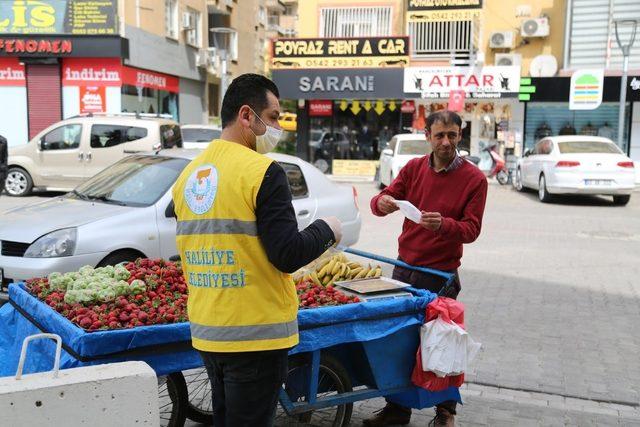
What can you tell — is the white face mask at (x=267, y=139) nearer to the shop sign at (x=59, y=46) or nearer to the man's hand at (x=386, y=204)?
the man's hand at (x=386, y=204)

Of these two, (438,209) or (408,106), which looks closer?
(438,209)

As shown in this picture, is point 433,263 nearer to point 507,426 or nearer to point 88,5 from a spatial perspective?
point 507,426

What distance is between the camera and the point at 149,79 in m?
27.6

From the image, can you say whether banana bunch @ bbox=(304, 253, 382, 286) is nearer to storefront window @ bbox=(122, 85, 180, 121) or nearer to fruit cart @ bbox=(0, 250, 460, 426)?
fruit cart @ bbox=(0, 250, 460, 426)

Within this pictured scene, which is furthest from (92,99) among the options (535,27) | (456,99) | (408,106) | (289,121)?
(535,27)

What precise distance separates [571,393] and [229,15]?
34.8m

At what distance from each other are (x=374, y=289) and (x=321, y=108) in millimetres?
22176

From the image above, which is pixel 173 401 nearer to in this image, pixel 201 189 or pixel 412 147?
pixel 201 189

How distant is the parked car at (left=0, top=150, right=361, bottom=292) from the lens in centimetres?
619

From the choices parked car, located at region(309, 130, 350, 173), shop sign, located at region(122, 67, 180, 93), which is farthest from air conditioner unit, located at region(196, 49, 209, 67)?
parked car, located at region(309, 130, 350, 173)

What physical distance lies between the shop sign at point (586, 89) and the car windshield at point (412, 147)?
20.9ft

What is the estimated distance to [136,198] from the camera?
6961 millimetres

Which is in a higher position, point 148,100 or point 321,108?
point 148,100

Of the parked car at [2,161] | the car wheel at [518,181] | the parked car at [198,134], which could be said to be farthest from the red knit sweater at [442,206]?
the car wheel at [518,181]
